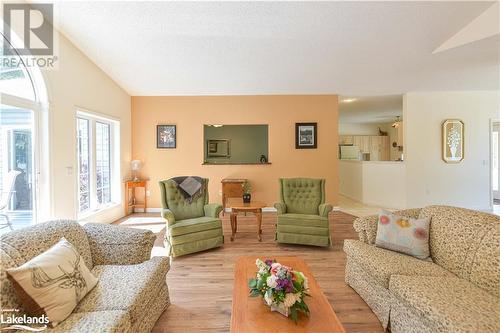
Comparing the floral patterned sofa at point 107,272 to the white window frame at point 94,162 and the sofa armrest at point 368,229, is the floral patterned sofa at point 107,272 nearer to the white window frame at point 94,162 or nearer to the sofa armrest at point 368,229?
the sofa armrest at point 368,229

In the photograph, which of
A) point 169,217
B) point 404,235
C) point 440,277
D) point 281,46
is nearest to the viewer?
point 440,277

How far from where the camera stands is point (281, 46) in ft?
12.8

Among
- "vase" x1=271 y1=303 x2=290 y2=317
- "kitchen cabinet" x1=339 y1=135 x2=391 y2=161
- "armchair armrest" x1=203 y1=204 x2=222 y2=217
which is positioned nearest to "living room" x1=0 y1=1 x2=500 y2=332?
"vase" x1=271 y1=303 x2=290 y2=317

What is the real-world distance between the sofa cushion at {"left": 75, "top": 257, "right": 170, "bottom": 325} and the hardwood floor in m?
0.37

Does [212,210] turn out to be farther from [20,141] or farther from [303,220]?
[20,141]

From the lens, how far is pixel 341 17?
10.6 ft

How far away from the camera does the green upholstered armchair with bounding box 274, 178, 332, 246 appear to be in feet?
11.4

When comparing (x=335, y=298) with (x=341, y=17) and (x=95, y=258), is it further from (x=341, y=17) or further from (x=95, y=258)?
(x=341, y=17)

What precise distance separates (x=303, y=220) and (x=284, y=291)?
2137 mm

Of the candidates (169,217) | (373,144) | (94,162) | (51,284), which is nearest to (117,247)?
(51,284)

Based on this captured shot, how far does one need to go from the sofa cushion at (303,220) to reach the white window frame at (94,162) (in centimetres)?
326

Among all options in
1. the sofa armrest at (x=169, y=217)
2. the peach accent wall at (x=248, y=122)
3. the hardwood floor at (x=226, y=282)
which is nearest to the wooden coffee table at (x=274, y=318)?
the hardwood floor at (x=226, y=282)

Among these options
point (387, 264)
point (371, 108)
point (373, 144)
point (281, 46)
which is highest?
point (281, 46)

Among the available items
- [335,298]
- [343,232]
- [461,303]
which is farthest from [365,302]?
[343,232]
